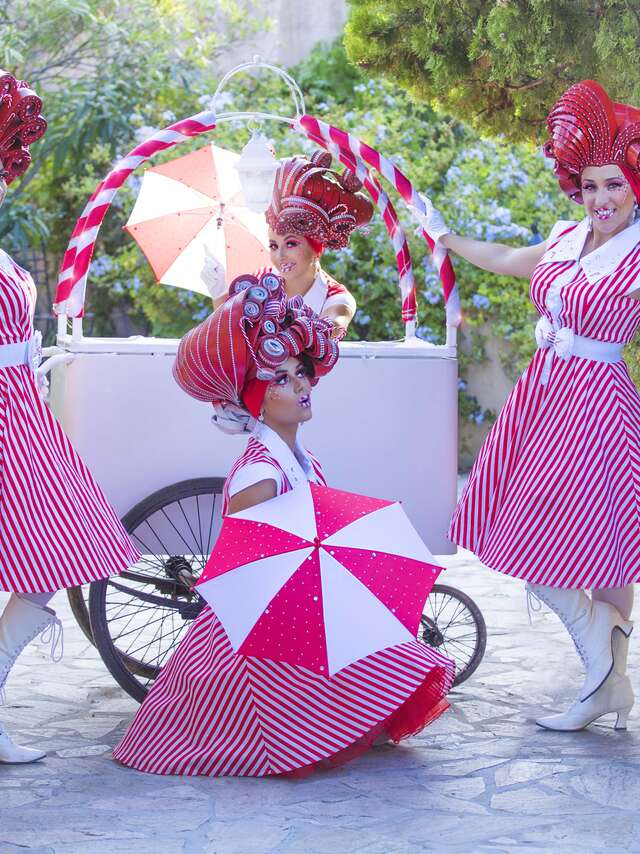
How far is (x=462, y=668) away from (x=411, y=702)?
0.92m

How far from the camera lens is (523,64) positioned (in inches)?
168

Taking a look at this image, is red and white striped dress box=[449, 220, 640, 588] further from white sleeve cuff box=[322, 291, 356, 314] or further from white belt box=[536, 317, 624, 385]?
white sleeve cuff box=[322, 291, 356, 314]

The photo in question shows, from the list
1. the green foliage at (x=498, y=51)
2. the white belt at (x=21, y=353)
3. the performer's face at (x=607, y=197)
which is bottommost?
the white belt at (x=21, y=353)

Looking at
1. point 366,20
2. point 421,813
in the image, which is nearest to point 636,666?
point 421,813

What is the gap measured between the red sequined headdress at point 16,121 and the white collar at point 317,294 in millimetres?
1040

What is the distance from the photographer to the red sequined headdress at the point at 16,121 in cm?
356

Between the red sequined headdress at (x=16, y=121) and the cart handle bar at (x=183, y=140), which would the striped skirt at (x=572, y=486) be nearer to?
the cart handle bar at (x=183, y=140)

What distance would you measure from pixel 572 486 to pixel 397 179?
124 cm

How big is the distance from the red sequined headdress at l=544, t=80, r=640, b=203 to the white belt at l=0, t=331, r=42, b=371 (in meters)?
1.63

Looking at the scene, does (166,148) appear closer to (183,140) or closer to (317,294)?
(183,140)

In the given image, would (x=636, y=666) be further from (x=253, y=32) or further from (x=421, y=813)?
(x=253, y=32)

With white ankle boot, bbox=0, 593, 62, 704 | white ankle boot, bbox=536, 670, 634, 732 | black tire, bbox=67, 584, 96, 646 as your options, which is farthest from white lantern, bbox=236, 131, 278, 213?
white ankle boot, bbox=536, 670, 634, 732

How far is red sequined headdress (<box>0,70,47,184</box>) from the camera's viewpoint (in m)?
3.56

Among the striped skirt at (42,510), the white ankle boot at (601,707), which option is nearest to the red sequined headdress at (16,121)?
the striped skirt at (42,510)
